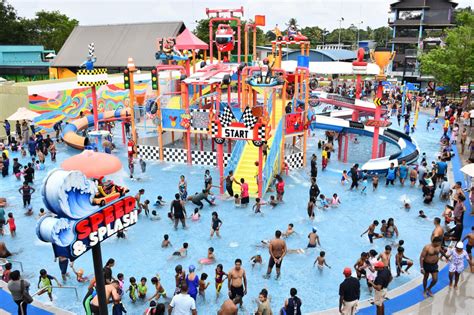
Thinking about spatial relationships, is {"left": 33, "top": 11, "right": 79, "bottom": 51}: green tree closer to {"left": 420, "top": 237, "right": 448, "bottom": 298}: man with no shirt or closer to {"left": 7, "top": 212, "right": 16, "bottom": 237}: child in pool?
{"left": 7, "top": 212, "right": 16, "bottom": 237}: child in pool

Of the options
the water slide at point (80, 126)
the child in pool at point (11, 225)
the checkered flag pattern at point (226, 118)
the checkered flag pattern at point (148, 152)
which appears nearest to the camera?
the child in pool at point (11, 225)

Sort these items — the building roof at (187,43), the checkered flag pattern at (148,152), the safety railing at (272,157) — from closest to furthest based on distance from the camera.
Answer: the safety railing at (272,157)
the checkered flag pattern at (148,152)
the building roof at (187,43)

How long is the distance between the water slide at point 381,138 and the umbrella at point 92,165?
14.9m

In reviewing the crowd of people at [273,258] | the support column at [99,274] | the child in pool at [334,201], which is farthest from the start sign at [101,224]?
the child in pool at [334,201]

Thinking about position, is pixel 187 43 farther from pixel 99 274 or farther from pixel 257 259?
pixel 99 274

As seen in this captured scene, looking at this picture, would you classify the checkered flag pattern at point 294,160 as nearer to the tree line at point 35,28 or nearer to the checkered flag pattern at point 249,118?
the checkered flag pattern at point 249,118

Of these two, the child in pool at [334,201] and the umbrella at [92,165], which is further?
the child in pool at [334,201]

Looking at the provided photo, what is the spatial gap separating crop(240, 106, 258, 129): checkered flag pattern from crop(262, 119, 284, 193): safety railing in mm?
2292

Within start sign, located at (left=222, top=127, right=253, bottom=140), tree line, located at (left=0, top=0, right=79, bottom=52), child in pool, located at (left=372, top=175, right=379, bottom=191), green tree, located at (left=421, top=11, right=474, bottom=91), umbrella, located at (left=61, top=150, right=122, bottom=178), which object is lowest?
child in pool, located at (left=372, top=175, right=379, bottom=191)

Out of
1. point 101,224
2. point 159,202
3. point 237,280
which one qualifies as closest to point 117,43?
point 159,202

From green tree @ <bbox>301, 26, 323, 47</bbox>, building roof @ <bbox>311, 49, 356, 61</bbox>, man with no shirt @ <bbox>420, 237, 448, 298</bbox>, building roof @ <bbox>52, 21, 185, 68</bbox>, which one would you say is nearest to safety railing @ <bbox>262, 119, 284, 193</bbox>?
man with no shirt @ <bbox>420, 237, 448, 298</bbox>

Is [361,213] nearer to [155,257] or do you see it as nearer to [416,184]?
[416,184]

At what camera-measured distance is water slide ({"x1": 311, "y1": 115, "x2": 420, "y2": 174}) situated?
64.9 ft

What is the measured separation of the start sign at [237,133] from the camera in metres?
16.3
